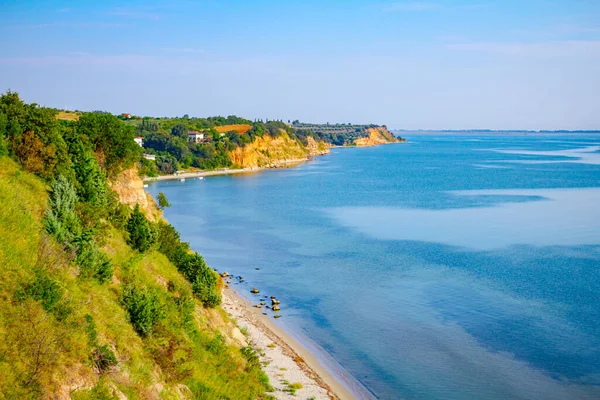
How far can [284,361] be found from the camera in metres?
25.2

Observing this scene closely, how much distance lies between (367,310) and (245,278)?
10440 millimetres

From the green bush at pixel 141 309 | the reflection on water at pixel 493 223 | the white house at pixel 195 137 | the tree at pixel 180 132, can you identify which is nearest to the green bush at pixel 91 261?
the green bush at pixel 141 309

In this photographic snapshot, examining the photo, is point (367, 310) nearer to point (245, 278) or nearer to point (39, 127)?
point (245, 278)

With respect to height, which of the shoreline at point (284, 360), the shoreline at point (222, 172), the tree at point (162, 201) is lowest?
the shoreline at point (284, 360)

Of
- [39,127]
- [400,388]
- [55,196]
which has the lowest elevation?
[400,388]

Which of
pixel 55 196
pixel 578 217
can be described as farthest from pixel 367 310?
pixel 578 217

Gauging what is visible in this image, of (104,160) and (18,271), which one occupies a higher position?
(104,160)

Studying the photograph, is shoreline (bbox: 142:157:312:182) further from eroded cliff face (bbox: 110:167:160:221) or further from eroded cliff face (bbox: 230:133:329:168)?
eroded cliff face (bbox: 110:167:160:221)

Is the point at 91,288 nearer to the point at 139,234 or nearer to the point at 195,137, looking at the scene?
the point at 139,234

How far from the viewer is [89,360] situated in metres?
14.0

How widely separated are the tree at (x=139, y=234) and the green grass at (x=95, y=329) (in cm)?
41

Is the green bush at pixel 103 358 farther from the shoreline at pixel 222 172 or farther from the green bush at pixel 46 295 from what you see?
the shoreline at pixel 222 172

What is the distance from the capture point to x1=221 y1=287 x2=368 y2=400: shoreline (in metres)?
22.6

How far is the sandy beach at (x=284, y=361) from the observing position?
22.5 meters
